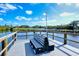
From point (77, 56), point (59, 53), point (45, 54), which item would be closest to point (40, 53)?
point (45, 54)

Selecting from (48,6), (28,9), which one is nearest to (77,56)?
(48,6)

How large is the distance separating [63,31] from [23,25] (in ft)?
3.28

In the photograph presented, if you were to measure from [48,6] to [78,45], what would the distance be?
1108 millimetres

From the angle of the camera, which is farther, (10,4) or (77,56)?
(10,4)

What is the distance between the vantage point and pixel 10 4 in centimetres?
315

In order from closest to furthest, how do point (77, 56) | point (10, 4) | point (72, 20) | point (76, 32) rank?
point (77, 56), point (10, 4), point (72, 20), point (76, 32)

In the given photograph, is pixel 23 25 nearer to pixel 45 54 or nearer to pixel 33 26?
pixel 33 26

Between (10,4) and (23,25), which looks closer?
(10,4)

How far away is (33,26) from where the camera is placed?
11.4 feet

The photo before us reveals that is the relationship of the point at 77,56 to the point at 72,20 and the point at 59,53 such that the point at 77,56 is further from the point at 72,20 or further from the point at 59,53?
the point at 72,20

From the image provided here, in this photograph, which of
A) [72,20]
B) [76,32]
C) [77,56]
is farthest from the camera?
[76,32]

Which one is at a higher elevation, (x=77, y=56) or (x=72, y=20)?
(x=72, y=20)

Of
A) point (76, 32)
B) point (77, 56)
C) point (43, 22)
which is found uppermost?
point (43, 22)

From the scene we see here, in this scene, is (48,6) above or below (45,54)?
above
